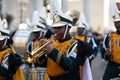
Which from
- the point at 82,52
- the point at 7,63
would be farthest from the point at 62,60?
the point at 7,63

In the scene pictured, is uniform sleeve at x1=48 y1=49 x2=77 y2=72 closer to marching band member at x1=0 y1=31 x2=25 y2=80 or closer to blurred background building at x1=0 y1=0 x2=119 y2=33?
marching band member at x1=0 y1=31 x2=25 y2=80

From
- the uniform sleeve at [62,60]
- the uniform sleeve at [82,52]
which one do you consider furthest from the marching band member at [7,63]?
the uniform sleeve at [62,60]

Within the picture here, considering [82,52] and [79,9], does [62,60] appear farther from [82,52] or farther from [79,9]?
[79,9]

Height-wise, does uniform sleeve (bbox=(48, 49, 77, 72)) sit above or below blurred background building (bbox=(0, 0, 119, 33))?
above

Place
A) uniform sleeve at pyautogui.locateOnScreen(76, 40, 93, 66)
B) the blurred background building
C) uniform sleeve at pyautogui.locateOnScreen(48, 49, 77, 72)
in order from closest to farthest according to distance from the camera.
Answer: uniform sleeve at pyautogui.locateOnScreen(48, 49, 77, 72)
uniform sleeve at pyautogui.locateOnScreen(76, 40, 93, 66)
the blurred background building

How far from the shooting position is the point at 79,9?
55.1m

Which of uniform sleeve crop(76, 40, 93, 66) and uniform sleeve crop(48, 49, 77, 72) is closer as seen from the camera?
uniform sleeve crop(48, 49, 77, 72)

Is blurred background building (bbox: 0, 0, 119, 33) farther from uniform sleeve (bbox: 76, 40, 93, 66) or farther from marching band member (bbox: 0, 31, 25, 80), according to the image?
uniform sleeve (bbox: 76, 40, 93, 66)

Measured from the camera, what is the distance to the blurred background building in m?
49.3

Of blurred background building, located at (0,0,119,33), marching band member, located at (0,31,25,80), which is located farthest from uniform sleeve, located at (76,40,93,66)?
blurred background building, located at (0,0,119,33)

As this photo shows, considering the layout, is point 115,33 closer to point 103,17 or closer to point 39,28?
point 39,28

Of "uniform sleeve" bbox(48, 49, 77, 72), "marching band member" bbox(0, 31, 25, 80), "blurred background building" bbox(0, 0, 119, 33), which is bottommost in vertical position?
"blurred background building" bbox(0, 0, 119, 33)

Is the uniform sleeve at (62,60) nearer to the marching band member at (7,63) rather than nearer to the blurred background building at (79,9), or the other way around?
the marching band member at (7,63)

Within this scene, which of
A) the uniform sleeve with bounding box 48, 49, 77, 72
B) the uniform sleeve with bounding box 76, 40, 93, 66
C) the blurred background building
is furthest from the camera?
the blurred background building
